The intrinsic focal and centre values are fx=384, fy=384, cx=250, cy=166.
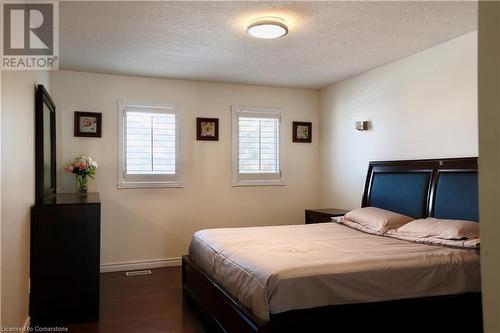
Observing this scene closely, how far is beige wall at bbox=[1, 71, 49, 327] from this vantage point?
2.18m

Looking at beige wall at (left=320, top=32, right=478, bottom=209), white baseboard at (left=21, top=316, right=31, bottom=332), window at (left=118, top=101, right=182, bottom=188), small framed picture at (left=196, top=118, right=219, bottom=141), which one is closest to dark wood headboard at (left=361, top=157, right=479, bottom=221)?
beige wall at (left=320, top=32, right=478, bottom=209)

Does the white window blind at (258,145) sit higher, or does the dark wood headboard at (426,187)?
the white window blind at (258,145)

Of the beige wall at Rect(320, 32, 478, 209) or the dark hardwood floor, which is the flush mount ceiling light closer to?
the beige wall at Rect(320, 32, 478, 209)

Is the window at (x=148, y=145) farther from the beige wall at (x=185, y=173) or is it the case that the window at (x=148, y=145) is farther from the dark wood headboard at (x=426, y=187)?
the dark wood headboard at (x=426, y=187)

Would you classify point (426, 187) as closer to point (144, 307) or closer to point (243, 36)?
point (243, 36)

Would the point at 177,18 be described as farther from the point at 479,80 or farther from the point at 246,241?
the point at 479,80

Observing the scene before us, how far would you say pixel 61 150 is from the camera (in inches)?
182

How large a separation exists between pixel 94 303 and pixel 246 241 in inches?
53.5

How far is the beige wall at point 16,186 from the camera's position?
7.14 feet

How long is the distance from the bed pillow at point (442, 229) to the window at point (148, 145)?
2.98 meters

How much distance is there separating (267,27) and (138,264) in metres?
3.39

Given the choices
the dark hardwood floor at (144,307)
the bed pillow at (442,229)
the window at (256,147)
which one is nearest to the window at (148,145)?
the window at (256,147)

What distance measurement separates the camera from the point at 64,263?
3102 mm

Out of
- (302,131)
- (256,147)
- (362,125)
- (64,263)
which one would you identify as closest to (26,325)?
(64,263)
